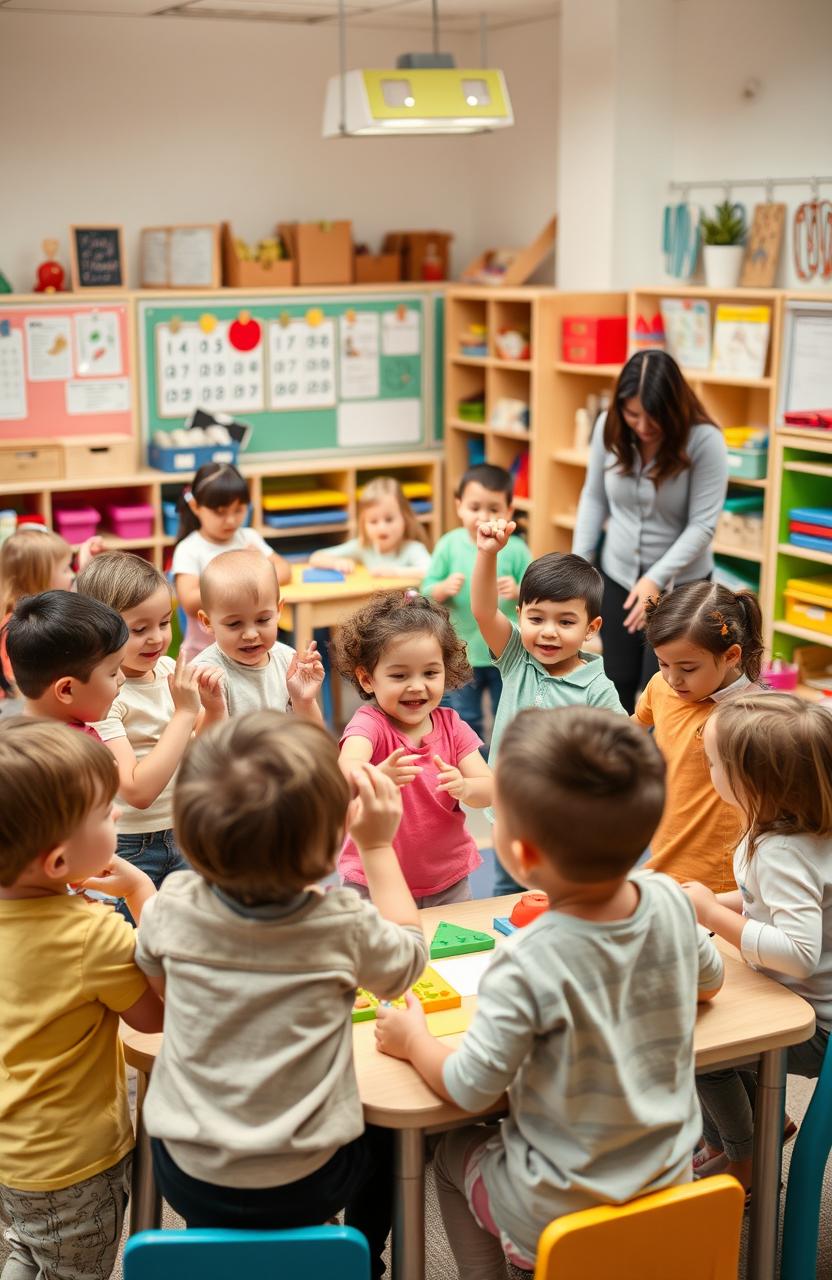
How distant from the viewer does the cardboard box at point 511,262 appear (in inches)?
245

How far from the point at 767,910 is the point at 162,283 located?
4896 millimetres

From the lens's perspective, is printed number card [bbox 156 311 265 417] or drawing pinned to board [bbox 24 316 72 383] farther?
printed number card [bbox 156 311 265 417]

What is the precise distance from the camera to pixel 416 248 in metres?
6.80

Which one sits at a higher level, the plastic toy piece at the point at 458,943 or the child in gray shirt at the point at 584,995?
the child in gray shirt at the point at 584,995

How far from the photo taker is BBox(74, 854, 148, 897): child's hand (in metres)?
1.85

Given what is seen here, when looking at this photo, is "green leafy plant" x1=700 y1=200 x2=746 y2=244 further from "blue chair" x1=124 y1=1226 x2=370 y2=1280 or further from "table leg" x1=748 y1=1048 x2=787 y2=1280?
"blue chair" x1=124 y1=1226 x2=370 y2=1280

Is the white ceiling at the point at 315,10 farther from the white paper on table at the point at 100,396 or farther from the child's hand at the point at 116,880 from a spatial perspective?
the child's hand at the point at 116,880

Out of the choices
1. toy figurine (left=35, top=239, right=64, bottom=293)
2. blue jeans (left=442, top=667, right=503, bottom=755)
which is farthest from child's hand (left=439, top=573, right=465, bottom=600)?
toy figurine (left=35, top=239, right=64, bottom=293)

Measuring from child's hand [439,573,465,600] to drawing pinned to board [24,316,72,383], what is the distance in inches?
106

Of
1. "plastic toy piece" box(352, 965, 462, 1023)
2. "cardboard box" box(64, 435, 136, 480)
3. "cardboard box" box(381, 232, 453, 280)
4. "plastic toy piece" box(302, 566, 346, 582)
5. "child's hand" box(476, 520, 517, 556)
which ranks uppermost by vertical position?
"cardboard box" box(381, 232, 453, 280)

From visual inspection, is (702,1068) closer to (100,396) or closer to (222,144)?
(100,396)

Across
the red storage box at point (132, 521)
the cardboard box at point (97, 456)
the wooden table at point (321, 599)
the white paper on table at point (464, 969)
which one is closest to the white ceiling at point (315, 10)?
the cardboard box at point (97, 456)

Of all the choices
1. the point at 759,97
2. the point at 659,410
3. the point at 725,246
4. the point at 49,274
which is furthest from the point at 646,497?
the point at 49,274

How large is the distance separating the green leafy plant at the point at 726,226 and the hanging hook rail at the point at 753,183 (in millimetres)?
78
